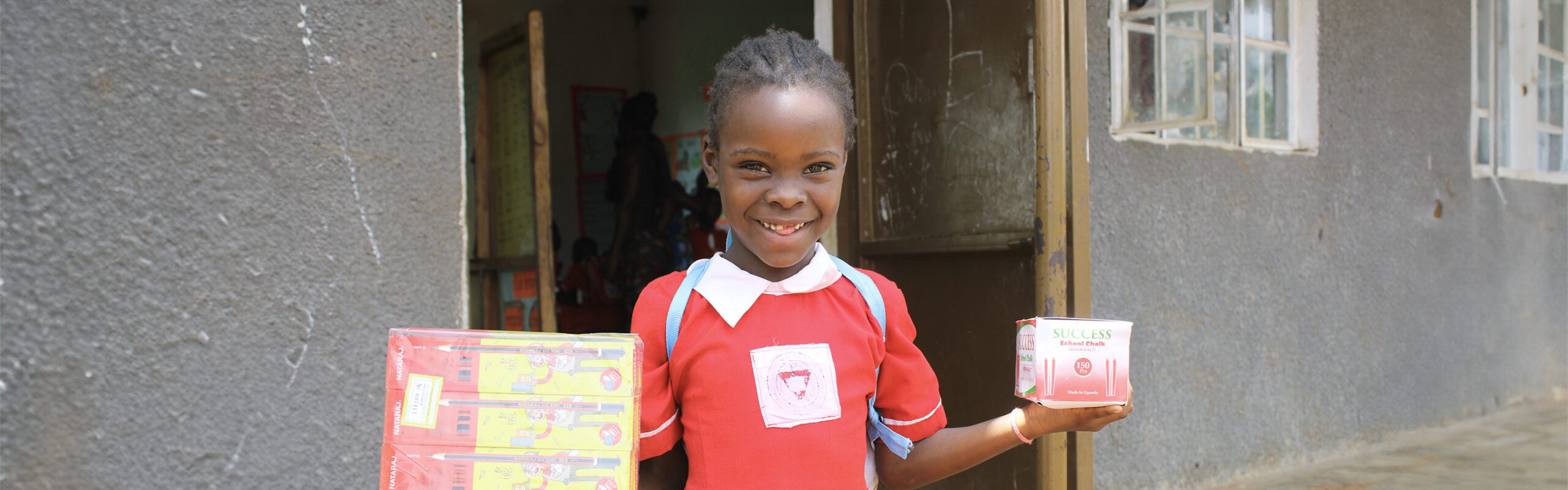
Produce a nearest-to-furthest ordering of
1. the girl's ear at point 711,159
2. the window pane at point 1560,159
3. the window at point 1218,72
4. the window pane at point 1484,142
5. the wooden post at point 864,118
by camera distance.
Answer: the girl's ear at point 711,159, the wooden post at point 864,118, the window at point 1218,72, the window pane at point 1484,142, the window pane at point 1560,159

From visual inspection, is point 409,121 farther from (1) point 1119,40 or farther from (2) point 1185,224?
(2) point 1185,224

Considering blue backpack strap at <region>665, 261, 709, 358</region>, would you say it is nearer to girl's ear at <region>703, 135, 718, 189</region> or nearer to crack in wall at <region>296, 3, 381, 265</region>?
girl's ear at <region>703, 135, 718, 189</region>

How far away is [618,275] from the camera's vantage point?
4957 millimetres

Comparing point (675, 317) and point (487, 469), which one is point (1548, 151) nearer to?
point (675, 317)

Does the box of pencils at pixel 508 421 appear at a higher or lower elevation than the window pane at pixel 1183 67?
lower

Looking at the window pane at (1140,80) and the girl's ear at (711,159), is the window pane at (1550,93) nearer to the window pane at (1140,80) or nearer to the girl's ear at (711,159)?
the window pane at (1140,80)

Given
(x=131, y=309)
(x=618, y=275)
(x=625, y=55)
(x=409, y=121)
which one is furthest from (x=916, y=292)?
(x=625, y=55)

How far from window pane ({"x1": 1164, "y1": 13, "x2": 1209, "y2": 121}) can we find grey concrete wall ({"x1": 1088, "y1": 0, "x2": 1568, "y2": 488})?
17 centimetres

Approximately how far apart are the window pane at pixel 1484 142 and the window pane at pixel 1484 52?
0.30ft

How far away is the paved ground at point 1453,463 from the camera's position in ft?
14.3

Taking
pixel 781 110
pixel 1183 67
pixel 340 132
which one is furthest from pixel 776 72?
pixel 1183 67

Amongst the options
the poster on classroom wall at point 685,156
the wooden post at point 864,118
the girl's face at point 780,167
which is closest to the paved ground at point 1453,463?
the wooden post at point 864,118

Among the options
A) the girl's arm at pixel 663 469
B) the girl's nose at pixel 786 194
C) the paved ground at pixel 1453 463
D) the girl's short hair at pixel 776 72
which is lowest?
the paved ground at pixel 1453 463

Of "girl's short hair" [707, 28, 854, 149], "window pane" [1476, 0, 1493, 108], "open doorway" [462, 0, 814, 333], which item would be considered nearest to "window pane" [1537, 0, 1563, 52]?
"window pane" [1476, 0, 1493, 108]
